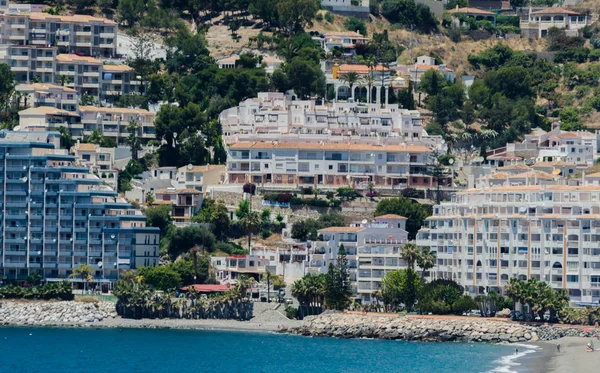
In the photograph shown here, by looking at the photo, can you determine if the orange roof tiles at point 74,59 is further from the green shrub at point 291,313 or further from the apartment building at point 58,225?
the green shrub at point 291,313

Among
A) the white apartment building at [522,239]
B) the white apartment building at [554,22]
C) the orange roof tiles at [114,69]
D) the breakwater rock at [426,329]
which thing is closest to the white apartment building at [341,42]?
the orange roof tiles at [114,69]

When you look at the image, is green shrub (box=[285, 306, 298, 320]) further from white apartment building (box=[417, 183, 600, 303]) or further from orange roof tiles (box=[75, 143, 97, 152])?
orange roof tiles (box=[75, 143, 97, 152])

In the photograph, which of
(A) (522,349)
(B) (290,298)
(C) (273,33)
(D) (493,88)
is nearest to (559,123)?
(D) (493,88)

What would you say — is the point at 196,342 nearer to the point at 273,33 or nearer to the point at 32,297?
the point at 32,297

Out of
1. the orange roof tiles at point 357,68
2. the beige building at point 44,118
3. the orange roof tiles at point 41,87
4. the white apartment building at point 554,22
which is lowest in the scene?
the beige building at point 44,118

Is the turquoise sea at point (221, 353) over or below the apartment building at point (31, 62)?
below
